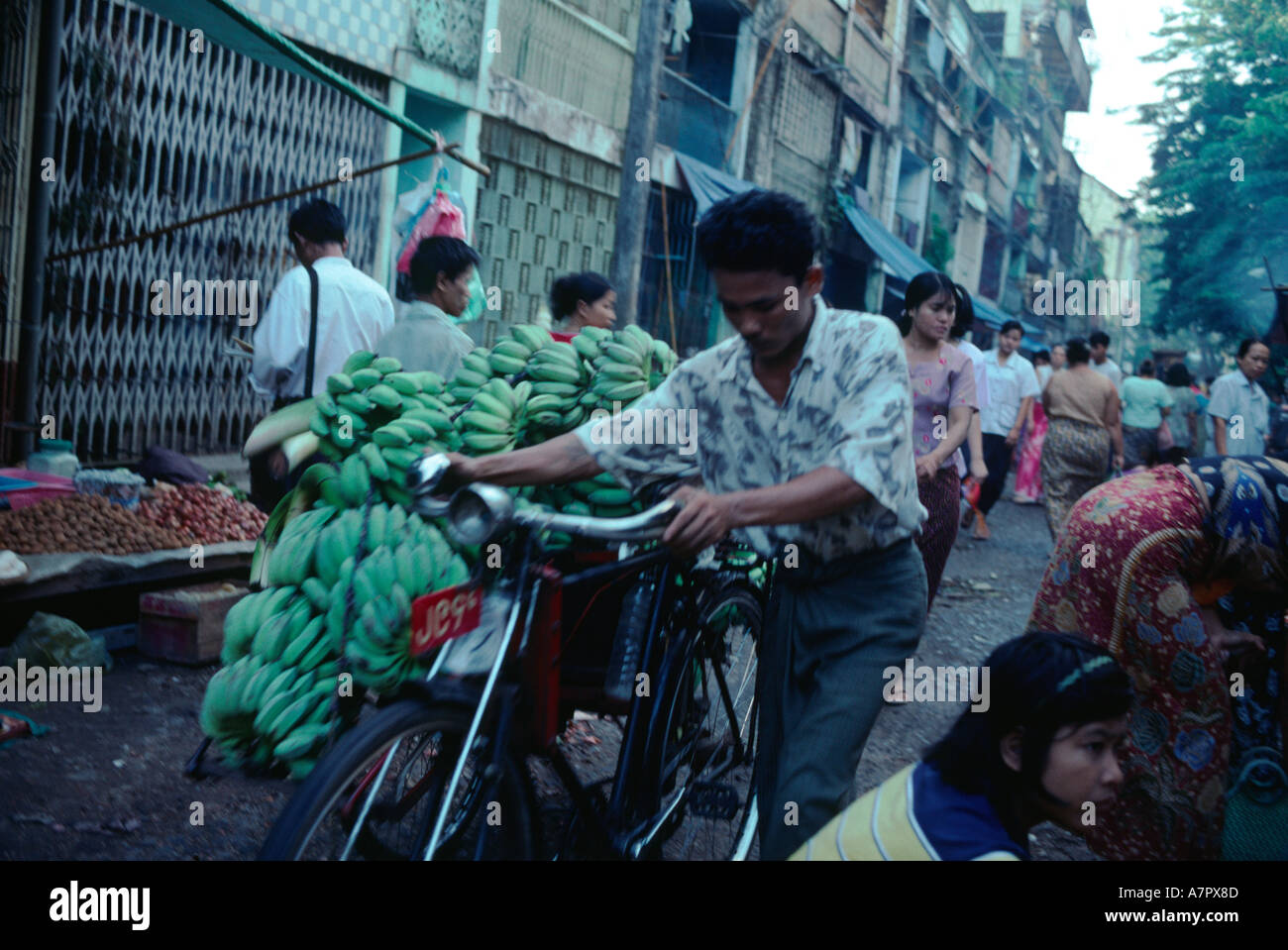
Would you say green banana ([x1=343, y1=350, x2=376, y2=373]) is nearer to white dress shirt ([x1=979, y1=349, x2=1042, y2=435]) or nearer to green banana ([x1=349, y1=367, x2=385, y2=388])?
green banana ([x1=349, y1=367, x2=385, y2=388])

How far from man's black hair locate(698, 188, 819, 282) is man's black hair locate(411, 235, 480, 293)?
2215 millimetres

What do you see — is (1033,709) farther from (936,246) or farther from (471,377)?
(936,246)

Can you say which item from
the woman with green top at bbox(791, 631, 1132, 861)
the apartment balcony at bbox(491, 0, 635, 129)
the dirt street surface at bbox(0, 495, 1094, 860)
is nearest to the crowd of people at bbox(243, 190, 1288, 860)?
the woman with green top at bbox(791, 631, 1132, 861)

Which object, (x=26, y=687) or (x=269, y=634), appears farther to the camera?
(x=26, y=687)

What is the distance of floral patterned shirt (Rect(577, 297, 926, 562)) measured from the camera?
A: 2.21m

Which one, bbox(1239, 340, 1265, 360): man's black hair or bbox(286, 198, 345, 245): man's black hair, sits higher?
bbox(1239, 340, 1265, 360): man's black hair

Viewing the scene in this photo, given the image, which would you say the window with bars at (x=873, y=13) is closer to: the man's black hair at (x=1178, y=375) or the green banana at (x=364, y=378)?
the man's black hair at (x=1178, y=375)

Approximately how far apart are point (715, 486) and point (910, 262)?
18.4 m

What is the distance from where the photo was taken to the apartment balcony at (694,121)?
1355 centimetres

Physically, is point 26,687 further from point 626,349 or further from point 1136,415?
point 1136,415

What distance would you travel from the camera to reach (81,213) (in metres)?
6.28

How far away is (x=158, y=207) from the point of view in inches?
269

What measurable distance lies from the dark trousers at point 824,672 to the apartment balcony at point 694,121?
11.3 meters

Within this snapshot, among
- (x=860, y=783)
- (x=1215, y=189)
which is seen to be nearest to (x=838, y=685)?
(x=860, y=783)
